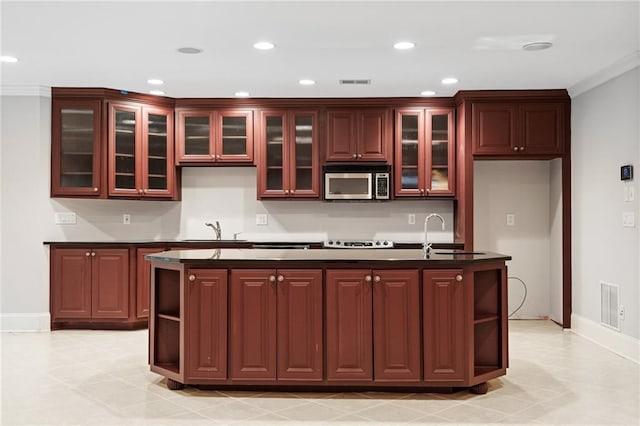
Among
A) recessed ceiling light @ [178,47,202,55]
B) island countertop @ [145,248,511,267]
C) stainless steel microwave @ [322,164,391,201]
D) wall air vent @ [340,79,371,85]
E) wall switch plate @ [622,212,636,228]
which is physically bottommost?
island countertop @ [145,248,511,267]

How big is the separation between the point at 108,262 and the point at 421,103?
3.69 meters

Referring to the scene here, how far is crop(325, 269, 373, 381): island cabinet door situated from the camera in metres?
3.64

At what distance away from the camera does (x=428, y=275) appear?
3.63 m

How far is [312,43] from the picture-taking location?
440 cm

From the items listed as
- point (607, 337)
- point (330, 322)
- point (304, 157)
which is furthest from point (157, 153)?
point (607, 337)

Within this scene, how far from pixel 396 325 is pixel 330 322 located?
41 centimetres

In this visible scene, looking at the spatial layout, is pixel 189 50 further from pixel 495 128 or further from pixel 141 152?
pixel 495 128

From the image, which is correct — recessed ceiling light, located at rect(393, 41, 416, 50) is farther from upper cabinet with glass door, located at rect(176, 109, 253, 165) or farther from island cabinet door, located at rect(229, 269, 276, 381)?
upper cabinet with glass door, located at rect(176, 109, 253, 165)

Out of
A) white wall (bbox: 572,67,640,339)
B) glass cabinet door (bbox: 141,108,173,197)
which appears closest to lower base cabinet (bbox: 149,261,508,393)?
white wall (bbox: 572,67,640,339)

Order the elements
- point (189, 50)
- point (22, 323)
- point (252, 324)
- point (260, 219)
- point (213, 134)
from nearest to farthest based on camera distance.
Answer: point (252, 324)
point (189, 50)
point (22, 323)
point (213, 134)
point (260, 219)

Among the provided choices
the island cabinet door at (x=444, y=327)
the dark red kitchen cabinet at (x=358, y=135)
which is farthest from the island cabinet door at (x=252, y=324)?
the dark red kitchen cabinet at (x=358, y=135)

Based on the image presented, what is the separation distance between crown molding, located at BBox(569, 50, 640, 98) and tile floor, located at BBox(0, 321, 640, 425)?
7.88ft

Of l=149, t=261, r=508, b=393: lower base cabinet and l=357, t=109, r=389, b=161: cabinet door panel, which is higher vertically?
l=357, t=109, r=389, b=161: cabinet door panel

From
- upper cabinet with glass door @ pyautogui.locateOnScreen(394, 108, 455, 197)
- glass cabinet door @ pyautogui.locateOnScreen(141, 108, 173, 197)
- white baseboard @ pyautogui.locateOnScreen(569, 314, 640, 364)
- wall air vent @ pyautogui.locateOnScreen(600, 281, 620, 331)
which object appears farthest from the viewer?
upper cabinet with glass door @ pyautogui.locateOnScreen(394, 108, 455, 197)
